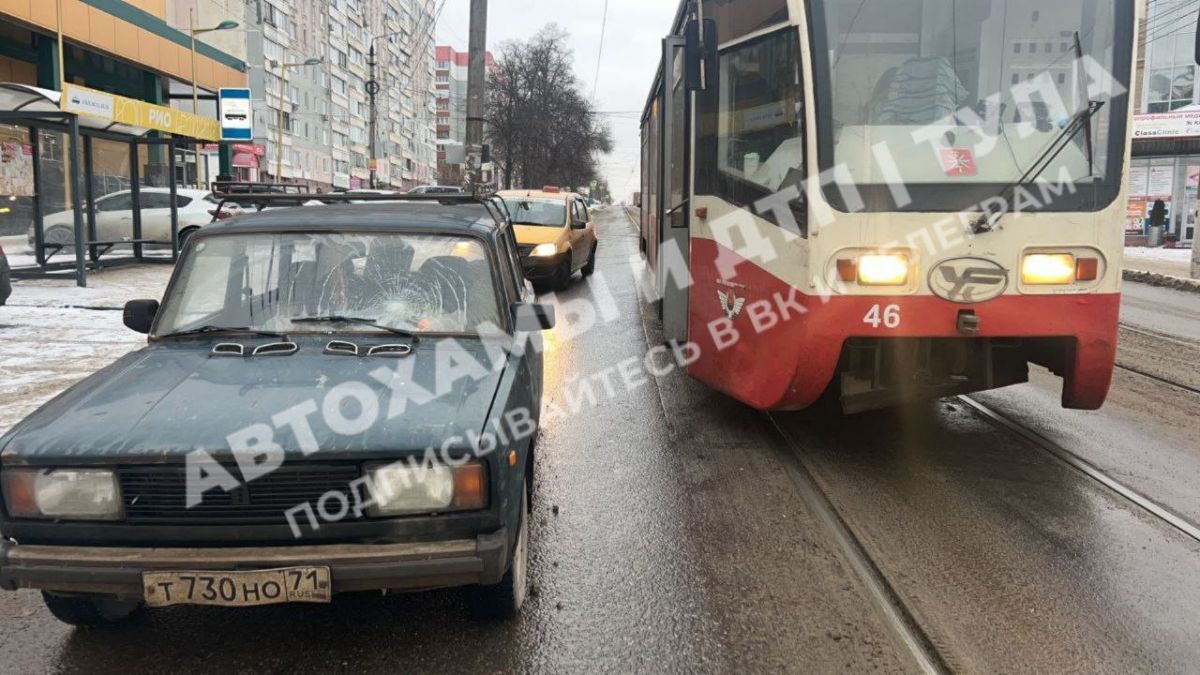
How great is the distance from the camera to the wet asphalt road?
10.6ft

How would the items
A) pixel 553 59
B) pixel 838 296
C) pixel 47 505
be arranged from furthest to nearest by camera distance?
pixel 553 59 < pixel 838 296 < pixel 47 505

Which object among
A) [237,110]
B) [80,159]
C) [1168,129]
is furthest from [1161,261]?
[80,159]

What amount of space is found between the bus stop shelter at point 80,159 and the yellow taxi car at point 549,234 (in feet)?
21.0

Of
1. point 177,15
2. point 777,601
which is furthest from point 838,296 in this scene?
point 177,15

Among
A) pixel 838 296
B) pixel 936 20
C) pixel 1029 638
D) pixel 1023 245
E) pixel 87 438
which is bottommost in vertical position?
pixel 1029 638

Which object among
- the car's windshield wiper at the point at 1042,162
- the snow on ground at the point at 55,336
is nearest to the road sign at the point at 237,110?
the snow on ground at the point at 55,336

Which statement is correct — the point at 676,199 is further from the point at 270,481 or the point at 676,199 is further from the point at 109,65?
the point at 109,65

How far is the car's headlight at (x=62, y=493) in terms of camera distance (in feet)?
9.39

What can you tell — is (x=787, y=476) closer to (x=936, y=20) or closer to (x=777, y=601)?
(x=777, y=601)

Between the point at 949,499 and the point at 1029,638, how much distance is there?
162 cm

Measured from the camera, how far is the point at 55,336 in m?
9.73

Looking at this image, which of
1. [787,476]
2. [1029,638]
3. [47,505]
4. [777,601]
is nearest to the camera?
[47,505]

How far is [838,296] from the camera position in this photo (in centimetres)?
493

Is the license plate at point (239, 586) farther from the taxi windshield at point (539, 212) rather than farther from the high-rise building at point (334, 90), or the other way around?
the high-rise building at point (334, 90)
